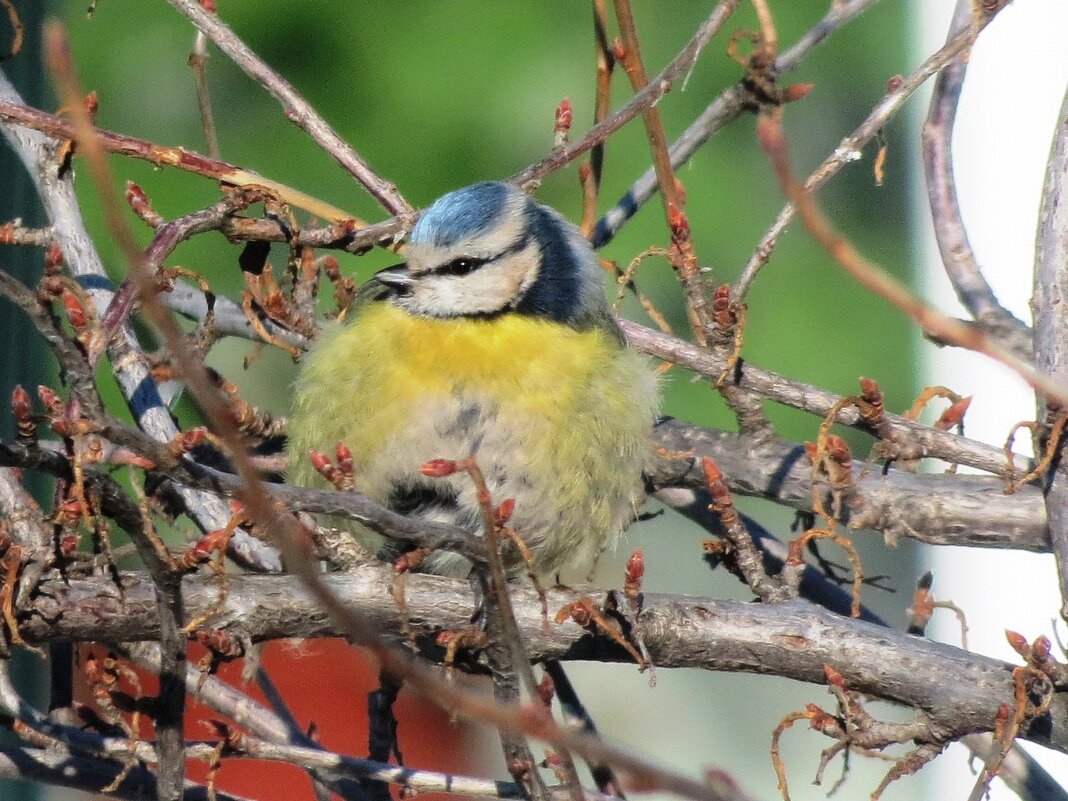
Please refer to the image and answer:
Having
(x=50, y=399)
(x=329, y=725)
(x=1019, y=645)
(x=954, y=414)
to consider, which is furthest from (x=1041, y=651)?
(x=329, y=725)

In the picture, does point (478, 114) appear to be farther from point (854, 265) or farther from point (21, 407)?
point (854, 265)

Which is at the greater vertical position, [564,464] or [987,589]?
[987,589]

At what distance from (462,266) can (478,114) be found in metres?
1.64

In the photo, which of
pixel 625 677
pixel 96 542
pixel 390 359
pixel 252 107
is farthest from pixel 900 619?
pixel 96 542

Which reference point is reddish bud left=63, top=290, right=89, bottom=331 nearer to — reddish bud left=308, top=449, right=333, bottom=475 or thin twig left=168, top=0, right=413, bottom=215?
reddish bud left=308, top=449, right=333, bottom=475

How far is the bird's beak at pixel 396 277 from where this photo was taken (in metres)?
1.92

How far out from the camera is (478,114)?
3490 mm

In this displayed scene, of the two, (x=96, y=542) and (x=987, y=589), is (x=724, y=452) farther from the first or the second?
(x=987, y=589)

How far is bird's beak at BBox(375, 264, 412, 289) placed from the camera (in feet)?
6.31

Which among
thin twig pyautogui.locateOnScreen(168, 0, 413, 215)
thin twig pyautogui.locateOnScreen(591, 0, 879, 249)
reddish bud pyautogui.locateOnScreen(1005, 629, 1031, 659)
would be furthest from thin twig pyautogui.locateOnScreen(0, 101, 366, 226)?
reddish bud pyautogui.locateOnScreen(1005, 629, 1031, 659)

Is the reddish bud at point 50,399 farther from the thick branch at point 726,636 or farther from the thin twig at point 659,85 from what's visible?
the thin twig at point 659,85

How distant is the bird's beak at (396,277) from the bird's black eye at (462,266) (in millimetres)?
Answer: 51

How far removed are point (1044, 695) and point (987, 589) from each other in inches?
100

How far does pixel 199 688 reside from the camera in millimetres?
1374
